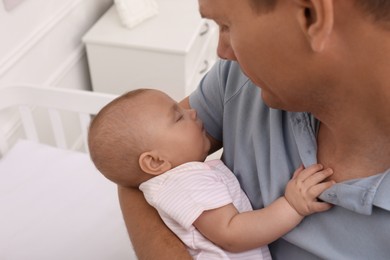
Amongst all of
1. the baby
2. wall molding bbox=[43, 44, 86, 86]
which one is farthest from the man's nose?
wall molding bbox=[43, 44, 86, 86]

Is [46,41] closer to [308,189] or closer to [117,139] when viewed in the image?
[117,139]

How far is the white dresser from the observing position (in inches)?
68.9

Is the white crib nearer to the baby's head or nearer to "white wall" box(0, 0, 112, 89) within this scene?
"white wall" box(0, 0, 112, 89)

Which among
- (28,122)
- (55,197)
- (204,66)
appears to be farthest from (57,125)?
(204,66)

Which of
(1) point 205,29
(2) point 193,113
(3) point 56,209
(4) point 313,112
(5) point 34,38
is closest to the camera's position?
(4) point 313,112

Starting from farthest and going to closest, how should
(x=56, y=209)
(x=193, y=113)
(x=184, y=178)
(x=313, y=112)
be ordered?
(x=56, y=209)
(x=193, y=113)
(x=184, y=178)
(x=313, y=112)

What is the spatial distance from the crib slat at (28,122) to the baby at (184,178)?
599mm

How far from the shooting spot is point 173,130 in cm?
87

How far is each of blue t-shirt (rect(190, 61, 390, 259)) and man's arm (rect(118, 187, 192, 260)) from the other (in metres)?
0.17

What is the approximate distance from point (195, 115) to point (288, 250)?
0.33m

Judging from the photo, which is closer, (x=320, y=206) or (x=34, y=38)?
(x=320, y=206)

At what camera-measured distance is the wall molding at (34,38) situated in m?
1.46

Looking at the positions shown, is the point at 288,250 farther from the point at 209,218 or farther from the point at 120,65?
the point at 120,65

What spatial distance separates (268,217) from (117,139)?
0.31 metres
